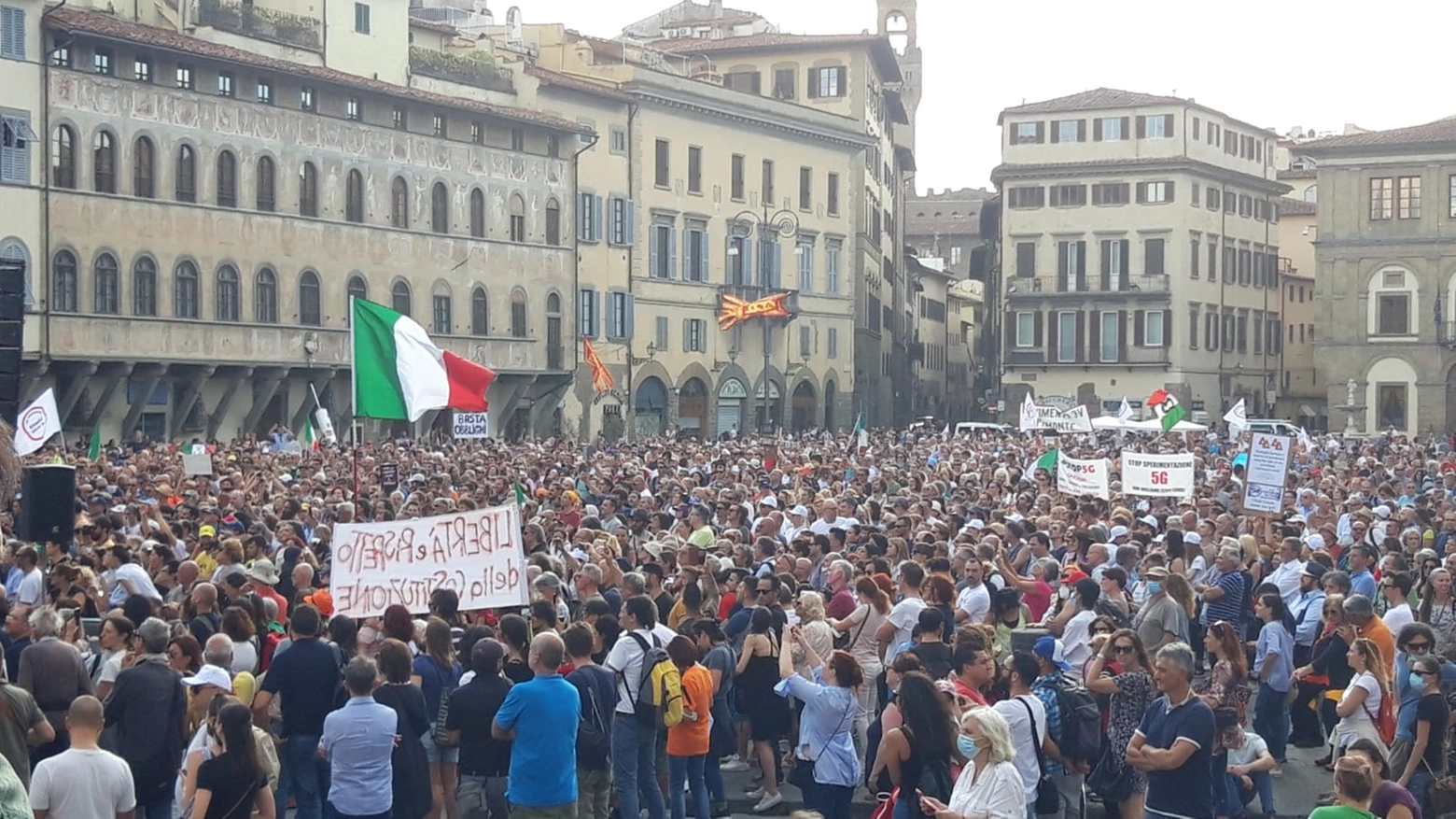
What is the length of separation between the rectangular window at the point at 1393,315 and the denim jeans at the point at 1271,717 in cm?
5937

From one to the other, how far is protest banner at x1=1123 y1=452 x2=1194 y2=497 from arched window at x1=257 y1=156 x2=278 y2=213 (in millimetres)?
27522

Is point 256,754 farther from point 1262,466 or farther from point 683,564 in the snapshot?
point 1262,466

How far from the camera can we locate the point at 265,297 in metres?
46.3

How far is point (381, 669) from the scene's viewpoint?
977 cm

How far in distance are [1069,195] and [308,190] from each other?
3587 centimetres

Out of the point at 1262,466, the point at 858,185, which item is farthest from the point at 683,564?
the point at 858,185

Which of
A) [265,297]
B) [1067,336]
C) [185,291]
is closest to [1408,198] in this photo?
[1067,336]

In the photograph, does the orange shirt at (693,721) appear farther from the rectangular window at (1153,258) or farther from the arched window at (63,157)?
the rectangular window at (1153,258)

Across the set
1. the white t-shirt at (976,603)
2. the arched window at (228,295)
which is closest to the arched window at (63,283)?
the arched window at (228,295)

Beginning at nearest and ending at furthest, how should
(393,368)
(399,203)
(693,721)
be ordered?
(693,721) → (393,368) → (399,203)

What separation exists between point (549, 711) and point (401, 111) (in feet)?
137

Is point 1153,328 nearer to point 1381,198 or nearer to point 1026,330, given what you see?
point 1026,330

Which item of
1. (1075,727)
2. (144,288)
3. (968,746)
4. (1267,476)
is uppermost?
(144,288)

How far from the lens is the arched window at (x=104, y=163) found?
4203 cm
